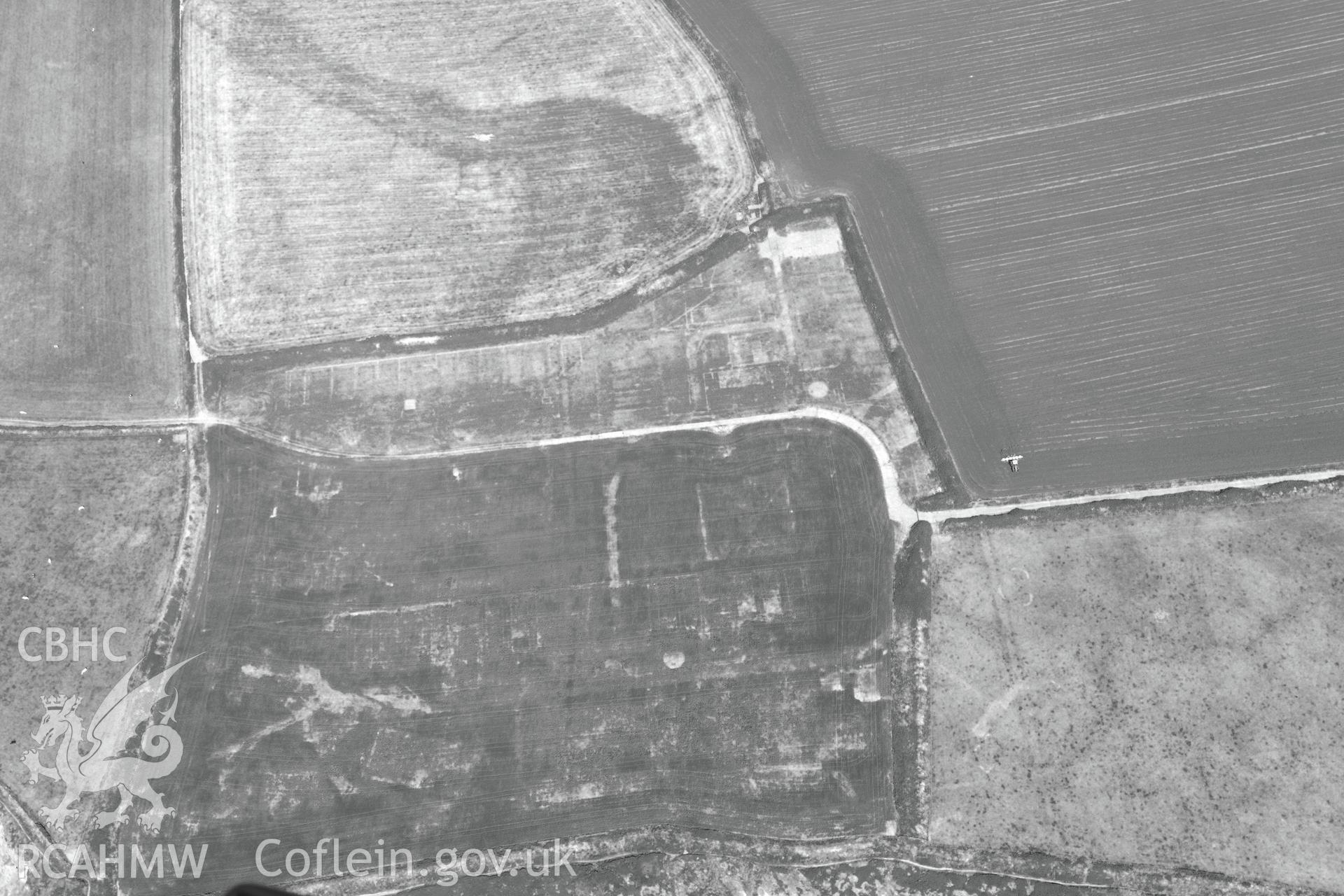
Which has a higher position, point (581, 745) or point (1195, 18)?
point (1195, 18)

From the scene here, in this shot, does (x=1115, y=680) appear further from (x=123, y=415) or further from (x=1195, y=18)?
(x=123, y=415)

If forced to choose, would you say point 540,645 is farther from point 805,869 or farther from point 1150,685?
point 1150,685

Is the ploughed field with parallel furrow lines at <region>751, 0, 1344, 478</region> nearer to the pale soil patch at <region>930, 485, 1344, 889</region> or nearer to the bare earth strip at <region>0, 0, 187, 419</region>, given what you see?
the pale soil patch at <region>930, 485, 1344, 889</region>

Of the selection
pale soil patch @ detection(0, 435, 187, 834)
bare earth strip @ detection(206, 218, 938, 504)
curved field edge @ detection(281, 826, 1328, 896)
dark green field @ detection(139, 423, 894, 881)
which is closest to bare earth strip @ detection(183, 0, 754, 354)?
bare earth strip @ detection(206, 218, 938, 504)

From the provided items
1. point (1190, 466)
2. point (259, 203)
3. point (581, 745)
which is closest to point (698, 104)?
point (259, 203)

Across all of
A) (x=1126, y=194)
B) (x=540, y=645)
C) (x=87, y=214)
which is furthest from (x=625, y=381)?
(x=87, y=214)

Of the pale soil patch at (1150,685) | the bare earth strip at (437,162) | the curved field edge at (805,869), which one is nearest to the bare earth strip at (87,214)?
the bare earth strip at (437,162)
